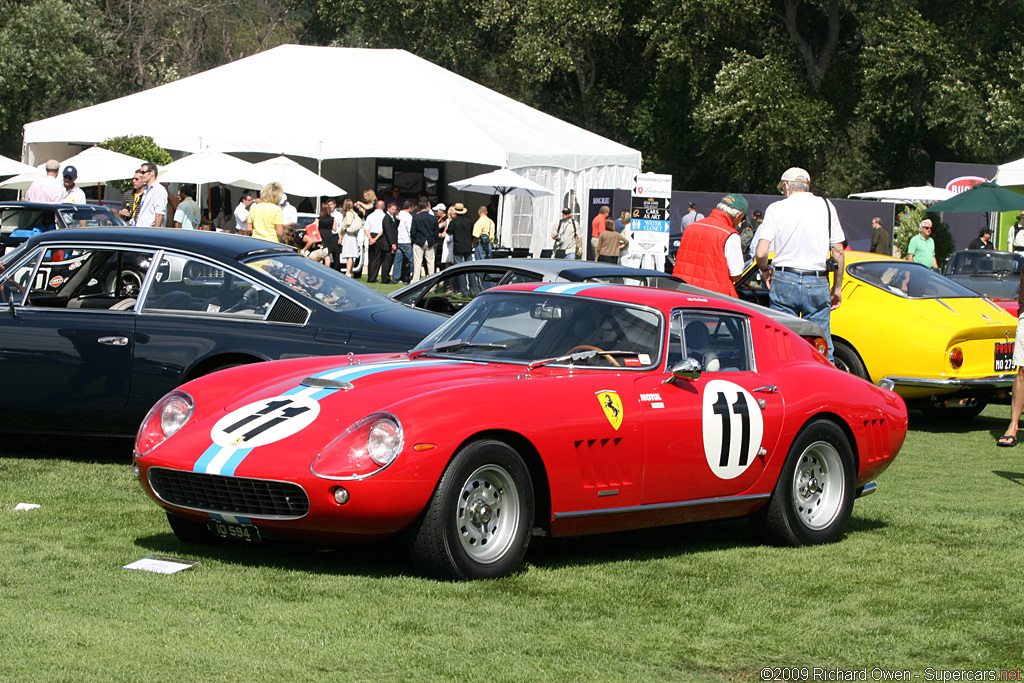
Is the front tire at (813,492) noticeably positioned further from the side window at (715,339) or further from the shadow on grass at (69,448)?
the shadow on grass at (69,448)

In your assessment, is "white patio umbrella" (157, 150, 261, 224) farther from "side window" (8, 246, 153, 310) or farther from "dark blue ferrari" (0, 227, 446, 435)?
"dark blue ferrari" (0, 227, 446, 435)

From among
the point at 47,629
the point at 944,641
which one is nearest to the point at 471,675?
the point at 47,629

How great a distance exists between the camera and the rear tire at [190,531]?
5.82 meters

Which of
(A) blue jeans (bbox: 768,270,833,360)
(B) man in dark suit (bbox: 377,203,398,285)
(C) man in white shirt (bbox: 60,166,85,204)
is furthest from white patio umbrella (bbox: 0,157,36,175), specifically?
(A) blue jeans (bbox: 768,270,833,360)

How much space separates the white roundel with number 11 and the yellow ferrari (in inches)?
210

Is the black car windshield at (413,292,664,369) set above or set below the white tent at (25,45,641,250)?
below

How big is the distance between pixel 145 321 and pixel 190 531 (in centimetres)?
254

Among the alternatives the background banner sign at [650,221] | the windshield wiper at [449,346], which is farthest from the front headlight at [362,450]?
the background banner sign at [650,221]

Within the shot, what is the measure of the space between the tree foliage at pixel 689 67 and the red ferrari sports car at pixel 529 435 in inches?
1050

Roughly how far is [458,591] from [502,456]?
1.90 feet

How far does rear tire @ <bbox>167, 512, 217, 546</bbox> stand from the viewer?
582 centimetres

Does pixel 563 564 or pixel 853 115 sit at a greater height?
pixel 853 115

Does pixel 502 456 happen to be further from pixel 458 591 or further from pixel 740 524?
pixel 740 524

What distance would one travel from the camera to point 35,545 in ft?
19.1
